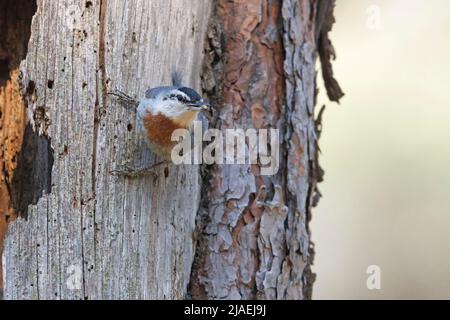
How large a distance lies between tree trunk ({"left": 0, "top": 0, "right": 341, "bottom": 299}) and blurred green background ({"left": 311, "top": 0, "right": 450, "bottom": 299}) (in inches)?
71.2

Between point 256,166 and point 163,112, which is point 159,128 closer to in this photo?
point 163,112

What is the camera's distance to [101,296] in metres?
3.00

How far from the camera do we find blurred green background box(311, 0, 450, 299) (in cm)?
552

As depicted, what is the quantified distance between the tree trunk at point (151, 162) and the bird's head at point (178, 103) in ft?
0.49

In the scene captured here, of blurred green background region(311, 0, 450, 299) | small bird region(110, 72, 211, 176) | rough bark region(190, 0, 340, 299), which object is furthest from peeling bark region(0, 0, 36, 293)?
blurred green background region(311, 0, 450, 299)

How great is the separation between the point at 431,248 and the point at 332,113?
124cm

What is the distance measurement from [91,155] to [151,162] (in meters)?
0.28

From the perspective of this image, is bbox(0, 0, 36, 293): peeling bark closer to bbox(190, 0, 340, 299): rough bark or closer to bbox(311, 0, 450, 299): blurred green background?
bbox(190, 0, 340, 299): rough bark

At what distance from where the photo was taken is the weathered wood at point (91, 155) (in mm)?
2867

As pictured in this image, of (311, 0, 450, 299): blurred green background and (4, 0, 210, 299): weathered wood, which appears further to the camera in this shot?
(311, 0, 450, 299): blurred green background

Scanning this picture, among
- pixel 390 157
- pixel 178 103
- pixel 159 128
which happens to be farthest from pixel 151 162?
pixel 390 157

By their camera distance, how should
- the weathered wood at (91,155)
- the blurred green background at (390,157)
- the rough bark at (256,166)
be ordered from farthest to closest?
the blurred green background at (390,157) → the rough bark at (256,166) → the weathered wood at (91,155)

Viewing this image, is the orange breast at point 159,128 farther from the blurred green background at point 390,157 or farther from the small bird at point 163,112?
the blurred green background at point 390,157

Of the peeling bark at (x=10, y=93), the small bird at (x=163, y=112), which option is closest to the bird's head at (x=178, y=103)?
the small bird at (x=163, y=112)
